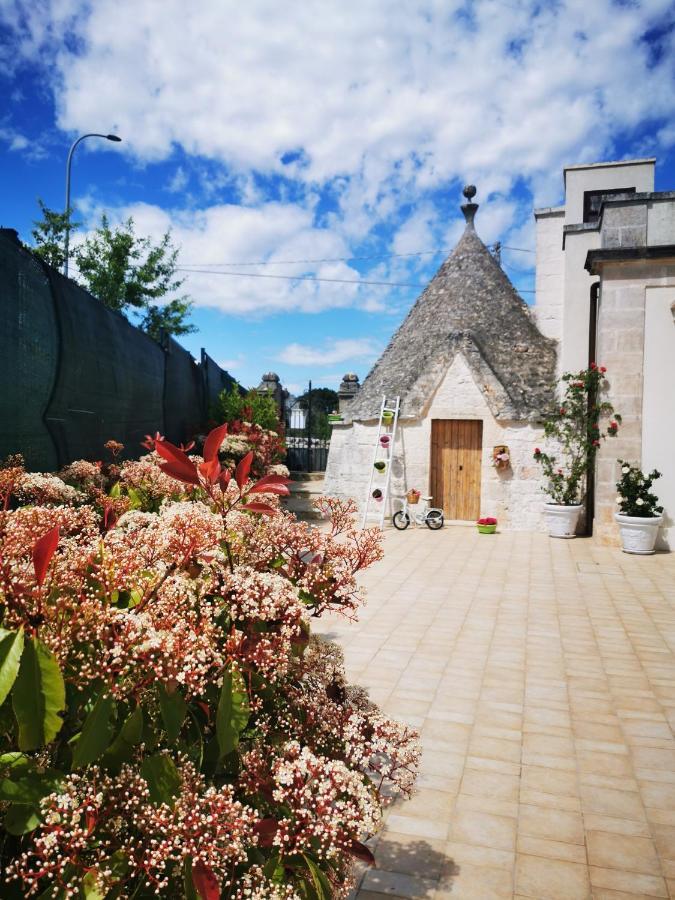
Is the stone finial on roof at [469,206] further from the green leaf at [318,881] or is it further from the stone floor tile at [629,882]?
the green leaf at [318,881]

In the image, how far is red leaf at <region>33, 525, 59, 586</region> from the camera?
958mm

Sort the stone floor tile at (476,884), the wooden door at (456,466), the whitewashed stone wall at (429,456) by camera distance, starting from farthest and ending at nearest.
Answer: the wooden door at (456,466) < the whitewashed stone wall at (429,456) < the stone floor tile at (476,884)

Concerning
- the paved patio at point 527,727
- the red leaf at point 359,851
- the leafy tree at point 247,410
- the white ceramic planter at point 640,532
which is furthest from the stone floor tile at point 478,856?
the leafy tree at point 247,410

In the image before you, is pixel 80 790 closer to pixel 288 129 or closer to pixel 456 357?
pixel 288 129

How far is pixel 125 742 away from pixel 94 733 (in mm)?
141

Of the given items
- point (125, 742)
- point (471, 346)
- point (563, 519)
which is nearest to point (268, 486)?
point (125, 742)

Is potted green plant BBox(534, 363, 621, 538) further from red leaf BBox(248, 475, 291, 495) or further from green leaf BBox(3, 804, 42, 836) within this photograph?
green leaf BBox(3, 804, 42, 836)

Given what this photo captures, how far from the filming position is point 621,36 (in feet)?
22.5

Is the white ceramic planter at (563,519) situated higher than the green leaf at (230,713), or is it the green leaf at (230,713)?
the green leaf at (230,713)

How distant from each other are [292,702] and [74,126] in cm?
1624

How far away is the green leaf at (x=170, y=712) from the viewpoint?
3.50 feet

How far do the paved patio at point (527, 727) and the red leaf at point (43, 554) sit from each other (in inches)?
88.5

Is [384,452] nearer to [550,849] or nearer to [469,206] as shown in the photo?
[469,206]

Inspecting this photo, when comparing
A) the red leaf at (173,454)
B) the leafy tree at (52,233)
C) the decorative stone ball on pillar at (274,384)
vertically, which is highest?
the leafy tree at (52,233)
